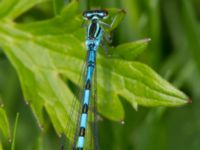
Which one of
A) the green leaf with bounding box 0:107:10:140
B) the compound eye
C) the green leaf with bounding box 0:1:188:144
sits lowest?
the green leaf with bounding box 0:107:10:140

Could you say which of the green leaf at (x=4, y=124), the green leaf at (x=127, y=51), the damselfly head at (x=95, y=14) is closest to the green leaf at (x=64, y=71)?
the green leaf at (x=127, y=51)

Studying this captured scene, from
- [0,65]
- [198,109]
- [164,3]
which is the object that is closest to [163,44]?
[164,3]

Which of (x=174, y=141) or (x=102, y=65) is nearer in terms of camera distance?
(x=102, y=65)

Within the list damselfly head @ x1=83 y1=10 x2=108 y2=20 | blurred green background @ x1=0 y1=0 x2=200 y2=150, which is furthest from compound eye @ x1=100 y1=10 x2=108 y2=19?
blurred green background @ x1=0 y1=0 x2=200 y2=150

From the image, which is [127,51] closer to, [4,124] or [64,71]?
[64,71]

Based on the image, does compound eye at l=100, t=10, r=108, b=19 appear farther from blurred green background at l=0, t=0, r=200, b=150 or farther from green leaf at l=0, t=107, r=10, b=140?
green leaf at l=0, t=107, r=10, b=140

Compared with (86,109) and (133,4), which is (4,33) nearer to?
(86,109)

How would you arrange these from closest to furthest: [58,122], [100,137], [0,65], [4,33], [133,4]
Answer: [58,122] → [4,33] → [100,137] → [133,4] → [0,65]
